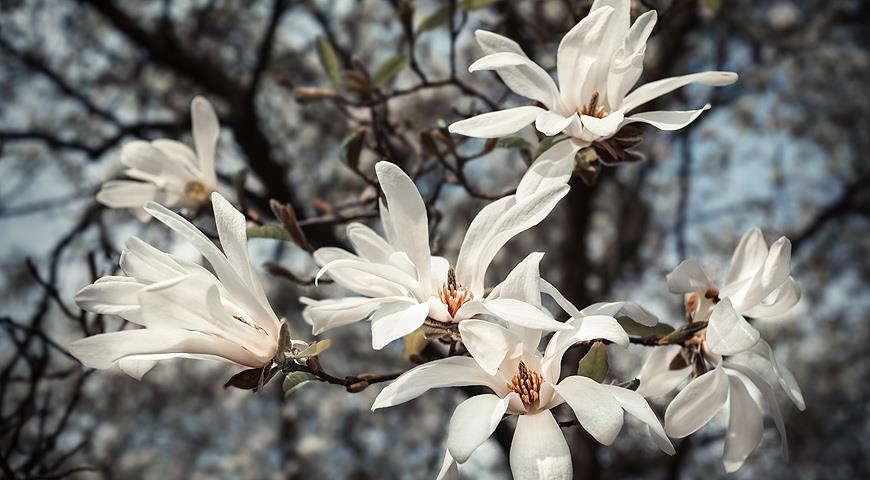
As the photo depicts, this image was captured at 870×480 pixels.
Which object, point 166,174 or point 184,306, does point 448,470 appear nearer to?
point 184,306

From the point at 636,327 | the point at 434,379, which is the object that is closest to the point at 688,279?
the point at 636,327

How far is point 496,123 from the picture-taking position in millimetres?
612

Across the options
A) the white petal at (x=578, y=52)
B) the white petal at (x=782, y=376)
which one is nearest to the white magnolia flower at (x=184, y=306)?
the white petal at (x=578, y=52)

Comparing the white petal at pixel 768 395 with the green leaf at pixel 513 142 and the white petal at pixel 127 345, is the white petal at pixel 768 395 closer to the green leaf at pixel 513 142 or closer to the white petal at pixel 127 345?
the green leaf at pixel 513 142

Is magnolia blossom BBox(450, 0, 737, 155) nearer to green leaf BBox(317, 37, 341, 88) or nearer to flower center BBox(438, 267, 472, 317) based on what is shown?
flower center BBox(438, 267, 472, 317)

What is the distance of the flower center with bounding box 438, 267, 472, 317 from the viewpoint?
1.92ft

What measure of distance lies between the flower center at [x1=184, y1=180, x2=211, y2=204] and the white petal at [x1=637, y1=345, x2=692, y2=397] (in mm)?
596

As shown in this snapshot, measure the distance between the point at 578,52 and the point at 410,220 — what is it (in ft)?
0.72

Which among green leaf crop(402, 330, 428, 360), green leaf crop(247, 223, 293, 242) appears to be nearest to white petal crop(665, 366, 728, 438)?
green leaf crop(402, 330, 428, 360)

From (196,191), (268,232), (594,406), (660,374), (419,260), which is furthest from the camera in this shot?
(196,191)

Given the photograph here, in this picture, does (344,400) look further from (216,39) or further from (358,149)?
(358,149)

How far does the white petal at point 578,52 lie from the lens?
633 mm

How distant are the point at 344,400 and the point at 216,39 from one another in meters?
2.35

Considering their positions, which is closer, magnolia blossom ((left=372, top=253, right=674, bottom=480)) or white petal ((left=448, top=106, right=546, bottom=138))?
magnolia blossom ((left=372, top=253, right=674, bottom=480))
